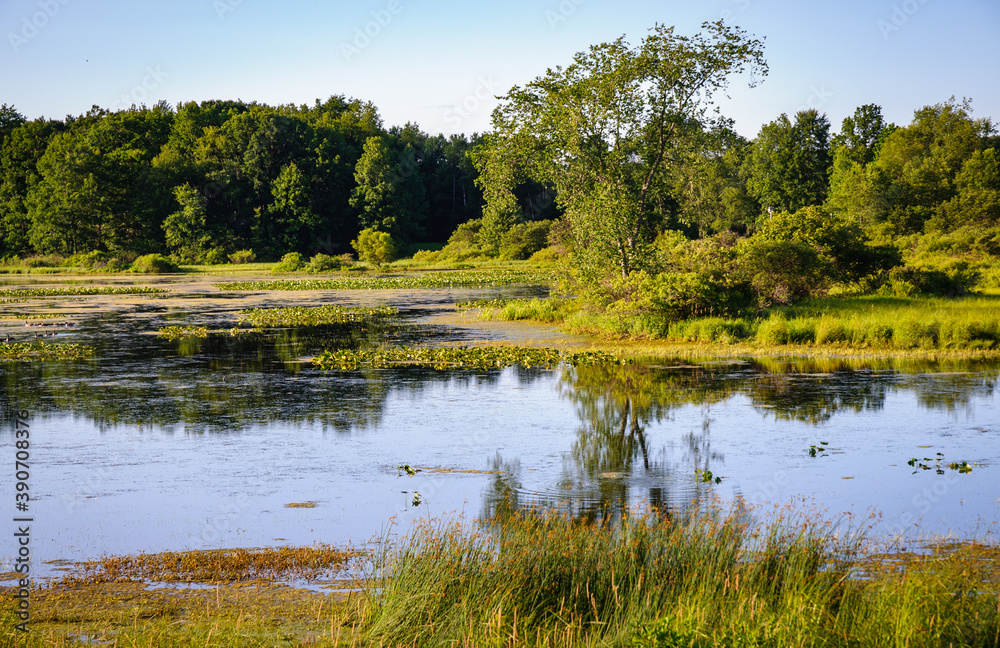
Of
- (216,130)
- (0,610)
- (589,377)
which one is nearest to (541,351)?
(589,377)

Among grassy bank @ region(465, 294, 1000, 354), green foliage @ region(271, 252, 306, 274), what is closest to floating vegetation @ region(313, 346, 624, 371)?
grassy bank @ region(465, 294, 1000, 354)

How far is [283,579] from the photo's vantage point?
8.08 meters

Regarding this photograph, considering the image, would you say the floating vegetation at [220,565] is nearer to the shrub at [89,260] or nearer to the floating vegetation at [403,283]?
the floating vegetation at [403,283]

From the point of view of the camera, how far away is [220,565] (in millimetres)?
8445

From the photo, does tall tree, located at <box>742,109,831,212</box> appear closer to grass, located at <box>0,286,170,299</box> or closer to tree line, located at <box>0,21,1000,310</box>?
tree line, located at <box>0,21,1000,310</box>

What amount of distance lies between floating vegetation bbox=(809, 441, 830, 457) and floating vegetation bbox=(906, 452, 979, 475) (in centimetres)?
119

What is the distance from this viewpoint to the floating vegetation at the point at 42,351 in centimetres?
2409

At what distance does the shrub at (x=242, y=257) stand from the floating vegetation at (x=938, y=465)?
86.5 metres

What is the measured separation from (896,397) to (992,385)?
8.22 feet

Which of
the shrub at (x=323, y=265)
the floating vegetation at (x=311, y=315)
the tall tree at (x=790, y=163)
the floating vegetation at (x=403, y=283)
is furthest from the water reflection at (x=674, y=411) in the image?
the tall tree at (x=790, y=163)

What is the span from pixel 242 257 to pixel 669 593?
90397mm

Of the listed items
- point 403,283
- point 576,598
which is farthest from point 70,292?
point 576,598

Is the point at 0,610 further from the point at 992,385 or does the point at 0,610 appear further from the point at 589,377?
the point at 992,385

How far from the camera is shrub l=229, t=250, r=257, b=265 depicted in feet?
301
